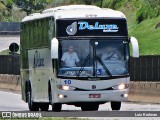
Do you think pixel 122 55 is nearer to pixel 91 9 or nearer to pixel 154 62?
pixel 91 9

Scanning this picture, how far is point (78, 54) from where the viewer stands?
91.6ft

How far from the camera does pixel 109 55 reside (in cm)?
2806

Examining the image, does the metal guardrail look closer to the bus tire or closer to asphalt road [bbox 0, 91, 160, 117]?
asphalt road [bbox 0, 91, 160, 117]

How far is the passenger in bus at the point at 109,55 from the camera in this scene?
2808cm

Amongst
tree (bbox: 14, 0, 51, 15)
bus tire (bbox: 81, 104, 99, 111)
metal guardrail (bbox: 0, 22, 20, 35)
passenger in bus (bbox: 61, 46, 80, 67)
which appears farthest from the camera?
tree (bbox: 14, 0, 51, 15)

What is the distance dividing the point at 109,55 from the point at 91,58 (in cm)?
60

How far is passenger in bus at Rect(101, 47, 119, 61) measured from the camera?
92.1 feet

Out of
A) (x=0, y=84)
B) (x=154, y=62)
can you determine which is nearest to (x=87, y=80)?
(x=154, y=62)

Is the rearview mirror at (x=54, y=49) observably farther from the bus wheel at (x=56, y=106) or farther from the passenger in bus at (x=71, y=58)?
the bus wheel at (x=56, y=106)

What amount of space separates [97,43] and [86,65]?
2.73ft

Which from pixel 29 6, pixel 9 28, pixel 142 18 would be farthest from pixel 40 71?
pixel 29 6

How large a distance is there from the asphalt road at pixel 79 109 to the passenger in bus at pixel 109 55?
177 cm

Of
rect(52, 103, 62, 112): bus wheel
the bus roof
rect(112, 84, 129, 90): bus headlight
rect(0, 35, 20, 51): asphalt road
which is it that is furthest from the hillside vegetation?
rect(0, 35, 20, 51): asphalt road

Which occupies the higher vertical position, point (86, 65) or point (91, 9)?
point (91, 9)
